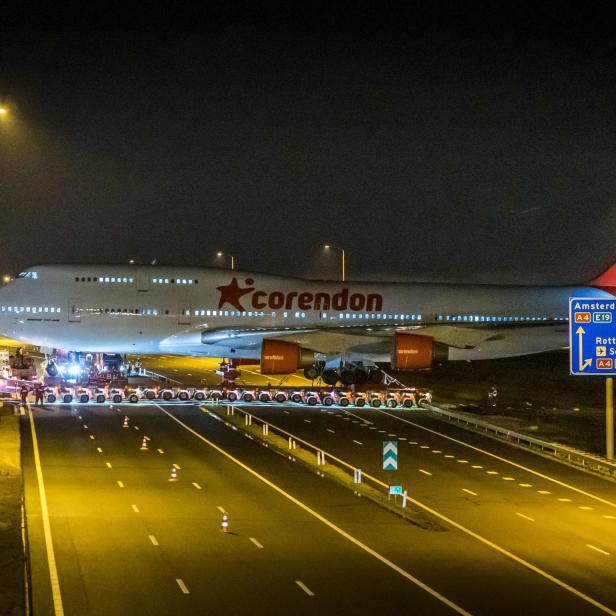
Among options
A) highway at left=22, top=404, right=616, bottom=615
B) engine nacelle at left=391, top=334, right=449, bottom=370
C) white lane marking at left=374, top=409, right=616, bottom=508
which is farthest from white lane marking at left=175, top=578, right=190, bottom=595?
engine nacelle at left=391, top=334, right=449, bottom=370

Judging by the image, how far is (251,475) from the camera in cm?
3338

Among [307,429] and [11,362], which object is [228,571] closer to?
[307,429]

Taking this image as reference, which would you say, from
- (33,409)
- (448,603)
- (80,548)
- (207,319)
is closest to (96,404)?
(33,409)

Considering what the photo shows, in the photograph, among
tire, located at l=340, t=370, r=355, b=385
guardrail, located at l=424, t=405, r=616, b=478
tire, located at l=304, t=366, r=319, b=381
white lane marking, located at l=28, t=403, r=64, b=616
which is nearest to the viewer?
white lane marking, located at l=28, t=403, r=64, b=616

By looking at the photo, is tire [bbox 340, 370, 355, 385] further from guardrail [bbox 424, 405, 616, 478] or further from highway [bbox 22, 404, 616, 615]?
highway [bbox 22, 404, 616, 615]

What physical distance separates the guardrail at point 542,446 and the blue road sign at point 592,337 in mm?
3460

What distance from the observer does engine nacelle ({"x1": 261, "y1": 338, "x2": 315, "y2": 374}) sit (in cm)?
5362

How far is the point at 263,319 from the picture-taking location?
58.3m

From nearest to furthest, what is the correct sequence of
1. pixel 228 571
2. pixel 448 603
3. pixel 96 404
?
pixel 448 603 < pixel 228 571 < pixel 96 404

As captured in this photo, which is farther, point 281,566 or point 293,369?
point 293,369

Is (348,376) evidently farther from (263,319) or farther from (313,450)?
(313,450)

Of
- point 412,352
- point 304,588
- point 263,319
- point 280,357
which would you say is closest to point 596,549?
point 304,588

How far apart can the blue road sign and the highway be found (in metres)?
3.96

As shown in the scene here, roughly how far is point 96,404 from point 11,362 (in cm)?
2195
